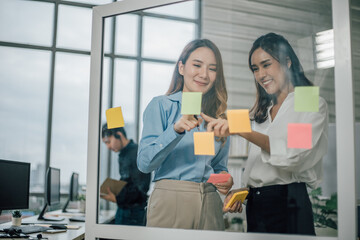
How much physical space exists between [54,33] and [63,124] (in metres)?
1.29

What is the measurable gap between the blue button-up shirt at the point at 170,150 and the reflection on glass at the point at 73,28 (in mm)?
4035

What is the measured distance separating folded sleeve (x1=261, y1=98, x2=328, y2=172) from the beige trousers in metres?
0.28

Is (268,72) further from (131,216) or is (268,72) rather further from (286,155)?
(131,216)

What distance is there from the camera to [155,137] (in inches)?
63.5

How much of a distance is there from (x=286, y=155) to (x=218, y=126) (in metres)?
0.29

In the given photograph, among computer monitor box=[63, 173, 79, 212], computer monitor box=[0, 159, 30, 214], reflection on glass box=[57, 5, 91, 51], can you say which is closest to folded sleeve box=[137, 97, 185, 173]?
computer monitor box=[0, 159, 30, 214]

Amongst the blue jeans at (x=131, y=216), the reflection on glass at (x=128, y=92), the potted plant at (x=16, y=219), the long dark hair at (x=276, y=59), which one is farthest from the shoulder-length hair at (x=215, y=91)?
the potted plant at (x=16, y=219)

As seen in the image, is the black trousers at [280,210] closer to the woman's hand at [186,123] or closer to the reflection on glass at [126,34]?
the woman's hand at [186,123]

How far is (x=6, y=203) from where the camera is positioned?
2707 millimetres

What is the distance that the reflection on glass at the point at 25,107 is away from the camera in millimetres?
5027

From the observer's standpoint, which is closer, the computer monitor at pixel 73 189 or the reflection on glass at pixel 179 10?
the reflection on glass at pixel 179 10

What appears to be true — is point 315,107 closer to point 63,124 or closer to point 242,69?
point 242,69

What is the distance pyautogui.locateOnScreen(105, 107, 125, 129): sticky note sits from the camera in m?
1.69

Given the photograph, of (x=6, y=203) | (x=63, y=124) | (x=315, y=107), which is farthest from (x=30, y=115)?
(x=315, y=107)
